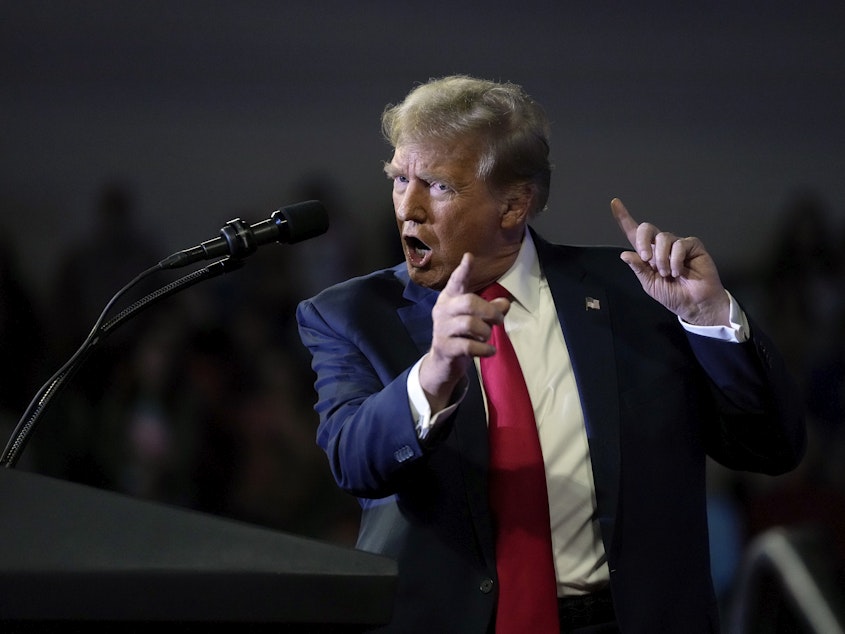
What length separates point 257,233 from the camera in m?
1.48

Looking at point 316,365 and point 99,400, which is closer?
point 316,365

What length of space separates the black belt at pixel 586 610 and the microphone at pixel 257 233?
59 centimetres

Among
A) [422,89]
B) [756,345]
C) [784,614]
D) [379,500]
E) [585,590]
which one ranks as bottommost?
[585,590]

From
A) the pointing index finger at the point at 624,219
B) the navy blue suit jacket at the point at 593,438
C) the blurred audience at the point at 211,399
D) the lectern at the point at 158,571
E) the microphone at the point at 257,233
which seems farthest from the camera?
the blurred audience at the point at 211,399

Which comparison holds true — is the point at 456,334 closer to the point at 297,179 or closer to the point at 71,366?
the point at 71,366

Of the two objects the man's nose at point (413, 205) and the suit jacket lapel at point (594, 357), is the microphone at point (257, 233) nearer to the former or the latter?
the man's nose at point (413, 205)

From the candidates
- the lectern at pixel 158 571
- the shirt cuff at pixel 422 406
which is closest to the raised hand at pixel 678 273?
the shirt cuff at pixel 422 406

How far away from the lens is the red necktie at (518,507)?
155 centimetres

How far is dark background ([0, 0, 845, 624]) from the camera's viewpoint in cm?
338

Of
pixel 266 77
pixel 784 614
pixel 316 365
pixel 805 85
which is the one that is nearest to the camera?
pixel 784 614

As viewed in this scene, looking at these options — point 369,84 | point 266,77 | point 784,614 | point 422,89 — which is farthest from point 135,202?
point 784,614

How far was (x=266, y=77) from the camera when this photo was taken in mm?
3678

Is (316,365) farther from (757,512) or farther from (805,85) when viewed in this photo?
(805,85)

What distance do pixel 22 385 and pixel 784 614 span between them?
2740mm
